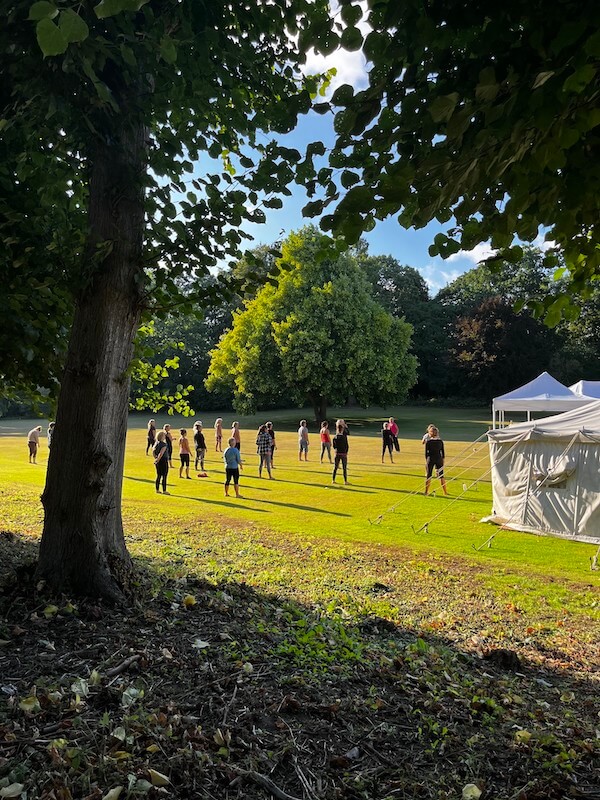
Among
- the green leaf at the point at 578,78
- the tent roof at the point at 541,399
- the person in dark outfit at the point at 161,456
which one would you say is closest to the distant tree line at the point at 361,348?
the tent roof at the point at 541,399

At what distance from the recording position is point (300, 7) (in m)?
4.62

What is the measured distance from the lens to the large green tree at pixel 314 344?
1560 inches

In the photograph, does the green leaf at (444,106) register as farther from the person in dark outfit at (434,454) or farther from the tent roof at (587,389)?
the tent roof at (587,389)

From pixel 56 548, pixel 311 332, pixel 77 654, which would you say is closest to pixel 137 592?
pixel 56 548

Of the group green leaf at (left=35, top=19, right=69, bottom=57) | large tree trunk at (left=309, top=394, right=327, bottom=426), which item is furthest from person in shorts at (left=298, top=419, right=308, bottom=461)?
green leaf at (left=35, top=19, right=69, bottom=57)

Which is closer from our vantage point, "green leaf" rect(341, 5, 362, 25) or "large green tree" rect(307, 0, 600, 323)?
"large green tree" rect(307, 0, 600, 323)

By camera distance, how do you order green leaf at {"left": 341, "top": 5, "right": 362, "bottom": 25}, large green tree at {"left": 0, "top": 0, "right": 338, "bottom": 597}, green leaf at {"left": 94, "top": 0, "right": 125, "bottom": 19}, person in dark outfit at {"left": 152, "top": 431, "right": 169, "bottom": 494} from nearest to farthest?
green leaf at {"left": 94, "top": 0, "right": 125, "bottom": 19}
green leaf at {"left": 341, "top": 5, "right": 362, "bottom": 25}
large green tree at {"left": 0, "top": 0, "right": 338, "bottom": 597}
person in dark outfit at {"left": 152, "top": 431, "right": 169, "bottom": 494}

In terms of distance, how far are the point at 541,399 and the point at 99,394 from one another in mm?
18635

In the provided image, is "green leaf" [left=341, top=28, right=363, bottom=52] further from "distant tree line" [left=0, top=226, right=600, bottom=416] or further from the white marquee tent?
"distant tree line" [left=0, top=226, right=600, bottom=416]

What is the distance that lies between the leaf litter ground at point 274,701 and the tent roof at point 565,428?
19.1 feet

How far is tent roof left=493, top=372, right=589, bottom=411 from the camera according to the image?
2025 cm

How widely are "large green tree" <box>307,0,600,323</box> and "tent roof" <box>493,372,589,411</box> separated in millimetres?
18173

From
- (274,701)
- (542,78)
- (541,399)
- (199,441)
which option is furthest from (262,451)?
(542,78)

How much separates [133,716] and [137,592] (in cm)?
191
